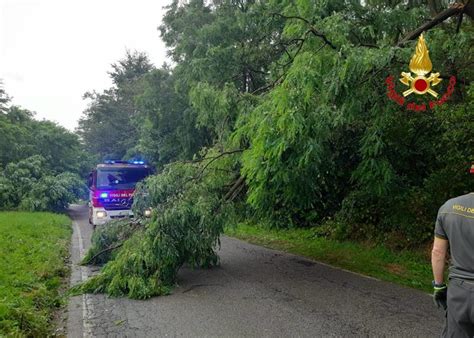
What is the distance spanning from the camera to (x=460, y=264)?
3.15 metres

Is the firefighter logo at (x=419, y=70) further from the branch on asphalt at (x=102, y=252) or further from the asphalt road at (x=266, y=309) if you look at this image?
the branch on asphalt at (x=102, y=252)

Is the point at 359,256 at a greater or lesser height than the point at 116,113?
lesser

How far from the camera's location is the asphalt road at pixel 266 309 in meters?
5.26

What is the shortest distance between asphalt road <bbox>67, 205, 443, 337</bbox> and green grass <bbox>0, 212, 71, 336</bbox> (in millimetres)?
431

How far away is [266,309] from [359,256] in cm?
453

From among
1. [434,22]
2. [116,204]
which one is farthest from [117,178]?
[434,22]

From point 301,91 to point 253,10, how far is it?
361 inches

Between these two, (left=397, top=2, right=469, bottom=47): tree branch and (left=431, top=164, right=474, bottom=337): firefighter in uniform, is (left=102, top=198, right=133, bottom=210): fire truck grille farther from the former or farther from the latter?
(left=431, top=164, right=474, bottom=337): firefighter in uniform

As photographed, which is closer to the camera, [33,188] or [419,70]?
[419,70]

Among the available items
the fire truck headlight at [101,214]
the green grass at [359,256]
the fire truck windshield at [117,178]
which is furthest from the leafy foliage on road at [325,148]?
the fire truck headlight at [101,214]

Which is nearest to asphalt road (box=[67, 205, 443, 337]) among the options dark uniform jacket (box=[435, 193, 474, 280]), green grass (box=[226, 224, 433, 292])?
green grass (box=[226, 224, 433, 292])

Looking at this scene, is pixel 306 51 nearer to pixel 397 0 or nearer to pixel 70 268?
pixel 397 0

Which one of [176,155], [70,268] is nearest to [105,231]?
[70,268]

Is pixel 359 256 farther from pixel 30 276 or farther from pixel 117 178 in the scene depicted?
pixel 117 178
